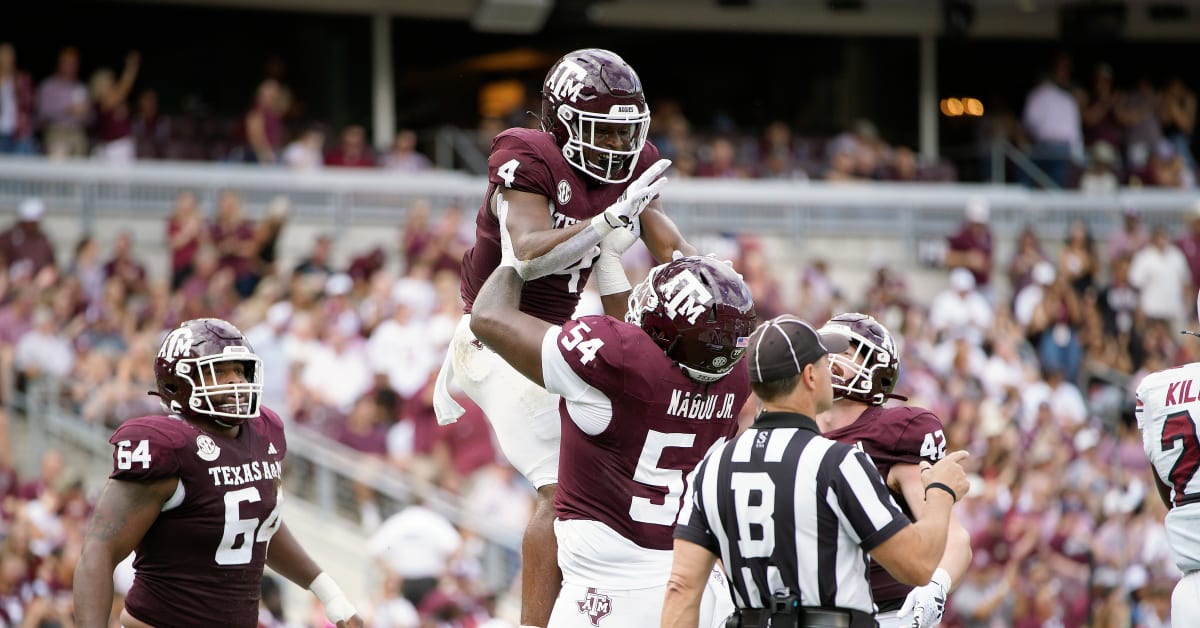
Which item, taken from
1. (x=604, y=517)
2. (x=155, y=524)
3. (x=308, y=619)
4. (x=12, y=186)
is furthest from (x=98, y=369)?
(x=604, y=517)

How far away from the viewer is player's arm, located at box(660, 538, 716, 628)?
15.5 ft

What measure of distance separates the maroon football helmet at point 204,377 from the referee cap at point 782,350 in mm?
2015

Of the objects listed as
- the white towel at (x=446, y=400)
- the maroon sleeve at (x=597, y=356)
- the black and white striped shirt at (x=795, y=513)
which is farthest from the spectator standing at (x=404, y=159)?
the black and white striped shirt at (x=795, y=513)

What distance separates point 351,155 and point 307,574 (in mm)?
13063

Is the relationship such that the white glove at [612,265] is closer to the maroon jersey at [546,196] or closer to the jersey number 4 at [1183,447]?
the maroon jersey at [546,196]

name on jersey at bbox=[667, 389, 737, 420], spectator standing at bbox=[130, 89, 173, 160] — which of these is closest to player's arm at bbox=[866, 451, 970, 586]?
name on jersey at bbox=[667, 389, 737, 420]

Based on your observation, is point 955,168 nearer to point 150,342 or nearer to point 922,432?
point 150,342

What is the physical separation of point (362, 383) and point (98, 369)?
6.92 feet

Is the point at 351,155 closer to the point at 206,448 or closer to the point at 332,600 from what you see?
the point at 332,600

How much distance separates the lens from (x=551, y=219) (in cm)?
566

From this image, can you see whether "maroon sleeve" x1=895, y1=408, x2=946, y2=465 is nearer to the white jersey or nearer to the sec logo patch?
the white jersey

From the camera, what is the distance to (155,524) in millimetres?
5738

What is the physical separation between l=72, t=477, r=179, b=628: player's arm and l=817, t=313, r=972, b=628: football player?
2.35 meters

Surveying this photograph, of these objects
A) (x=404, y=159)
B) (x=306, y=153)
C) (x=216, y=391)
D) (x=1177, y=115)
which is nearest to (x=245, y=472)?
(x=216, y=391)
